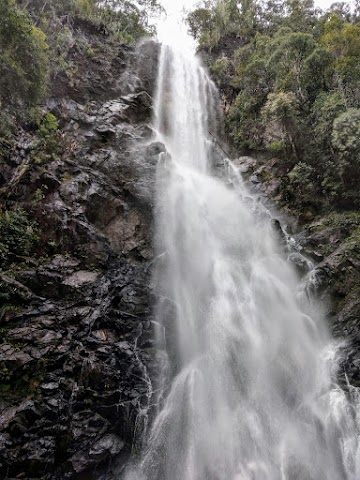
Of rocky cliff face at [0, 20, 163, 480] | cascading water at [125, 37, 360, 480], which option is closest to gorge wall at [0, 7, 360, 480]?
rocky cliff face at [0, 20, 163, 480]

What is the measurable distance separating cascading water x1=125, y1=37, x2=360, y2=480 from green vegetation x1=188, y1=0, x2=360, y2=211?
11.2 ft

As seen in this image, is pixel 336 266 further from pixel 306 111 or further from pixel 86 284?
pixel 306 111

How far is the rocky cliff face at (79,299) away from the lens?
7.90 metres

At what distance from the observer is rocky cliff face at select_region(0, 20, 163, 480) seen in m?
7.90

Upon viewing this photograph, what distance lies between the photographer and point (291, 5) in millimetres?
27984

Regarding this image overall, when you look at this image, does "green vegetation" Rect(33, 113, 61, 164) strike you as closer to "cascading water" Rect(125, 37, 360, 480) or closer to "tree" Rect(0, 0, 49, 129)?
"tree" Rect(0, 0, 49, 129)

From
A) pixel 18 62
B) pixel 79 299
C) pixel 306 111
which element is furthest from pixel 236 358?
pixel 306 111

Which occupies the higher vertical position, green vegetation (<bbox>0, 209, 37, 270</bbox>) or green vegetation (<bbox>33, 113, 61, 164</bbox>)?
green vegetation (<bbox>33, 113, 61, 164</bbox>)

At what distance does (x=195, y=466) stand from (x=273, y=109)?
50.8 feet

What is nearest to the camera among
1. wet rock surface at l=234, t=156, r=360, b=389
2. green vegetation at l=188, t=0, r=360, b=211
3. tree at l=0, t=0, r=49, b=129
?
wet rock surface at l=234, t=156, r=360, b=389

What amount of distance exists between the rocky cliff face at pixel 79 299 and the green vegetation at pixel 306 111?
6.74m

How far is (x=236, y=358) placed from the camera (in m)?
10.1

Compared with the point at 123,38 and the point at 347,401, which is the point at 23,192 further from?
the point at 123,38

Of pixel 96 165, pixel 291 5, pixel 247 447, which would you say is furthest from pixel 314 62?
pixel 247 447
